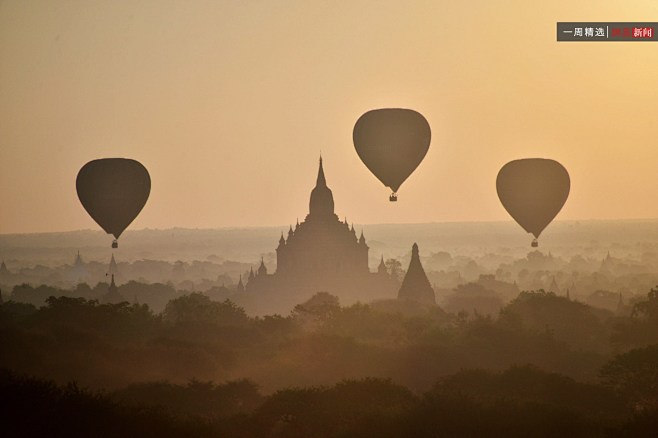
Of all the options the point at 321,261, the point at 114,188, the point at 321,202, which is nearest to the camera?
the point at 114,188

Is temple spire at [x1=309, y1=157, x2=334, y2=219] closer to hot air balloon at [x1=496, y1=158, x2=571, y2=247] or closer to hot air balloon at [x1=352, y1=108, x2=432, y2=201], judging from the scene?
hot air balloon at [x1=496, y1=158, x2=571, y2=247]

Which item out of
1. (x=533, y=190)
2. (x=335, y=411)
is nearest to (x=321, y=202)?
(x=533, y=190)

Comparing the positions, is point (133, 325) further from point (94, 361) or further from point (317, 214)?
point (317, 214)

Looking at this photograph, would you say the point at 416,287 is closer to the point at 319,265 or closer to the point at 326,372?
the point at 319,265

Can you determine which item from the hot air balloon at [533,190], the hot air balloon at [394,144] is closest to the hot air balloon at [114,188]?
the hot air balloon at [394,144]

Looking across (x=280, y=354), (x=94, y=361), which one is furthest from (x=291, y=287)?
(x=94, y=361)

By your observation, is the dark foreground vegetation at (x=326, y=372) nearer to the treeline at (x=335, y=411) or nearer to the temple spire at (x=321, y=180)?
the treeline at (x=335, y=411)

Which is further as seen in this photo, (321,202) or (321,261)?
(321,202)

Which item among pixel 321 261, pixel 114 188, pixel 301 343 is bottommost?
pixel 301 343
